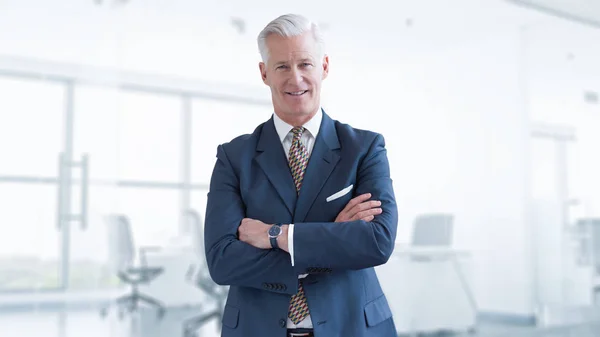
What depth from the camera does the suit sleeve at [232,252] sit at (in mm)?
1365

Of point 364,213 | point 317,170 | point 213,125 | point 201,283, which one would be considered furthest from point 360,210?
point 213,125

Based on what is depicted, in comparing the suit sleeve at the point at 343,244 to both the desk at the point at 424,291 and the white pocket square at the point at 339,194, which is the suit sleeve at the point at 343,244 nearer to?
the white pocket square at the point at 339,194

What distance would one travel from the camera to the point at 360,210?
1407 mm

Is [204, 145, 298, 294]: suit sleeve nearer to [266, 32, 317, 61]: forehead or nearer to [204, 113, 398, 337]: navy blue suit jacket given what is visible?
[204, 113, 398, 337]: navy blue suit jacket

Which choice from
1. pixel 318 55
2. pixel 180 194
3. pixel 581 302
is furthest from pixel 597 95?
pixel 318 55

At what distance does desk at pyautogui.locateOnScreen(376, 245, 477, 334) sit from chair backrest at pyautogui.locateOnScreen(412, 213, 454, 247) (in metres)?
0.08

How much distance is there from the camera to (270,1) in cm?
567

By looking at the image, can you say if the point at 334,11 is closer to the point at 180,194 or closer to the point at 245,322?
the point at 180,194

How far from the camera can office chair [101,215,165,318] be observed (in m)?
5.38

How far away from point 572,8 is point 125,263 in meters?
5.28

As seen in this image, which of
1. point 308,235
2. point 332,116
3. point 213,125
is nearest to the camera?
point 308,235

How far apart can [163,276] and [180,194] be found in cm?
90

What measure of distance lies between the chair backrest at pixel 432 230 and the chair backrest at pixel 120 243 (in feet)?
8.27

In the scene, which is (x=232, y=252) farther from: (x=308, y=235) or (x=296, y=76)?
(x=296, y=76)
